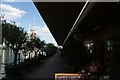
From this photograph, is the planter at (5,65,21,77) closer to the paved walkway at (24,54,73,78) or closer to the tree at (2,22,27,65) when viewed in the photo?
the paved walkway at (24,54,73,78)

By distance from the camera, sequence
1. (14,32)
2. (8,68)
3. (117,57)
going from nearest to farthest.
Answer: (117,57)
(8,68)
(14,32)

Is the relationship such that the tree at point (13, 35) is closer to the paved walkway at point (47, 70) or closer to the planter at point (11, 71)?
the planter at point (11, 71)

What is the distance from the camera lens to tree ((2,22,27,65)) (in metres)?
12.7

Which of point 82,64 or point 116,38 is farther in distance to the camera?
point 82,64

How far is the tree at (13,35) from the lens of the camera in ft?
41.7

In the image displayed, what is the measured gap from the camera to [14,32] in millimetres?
12906

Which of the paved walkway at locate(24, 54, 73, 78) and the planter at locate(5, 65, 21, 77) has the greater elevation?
the planter at locate(5, 65, 21, 77)

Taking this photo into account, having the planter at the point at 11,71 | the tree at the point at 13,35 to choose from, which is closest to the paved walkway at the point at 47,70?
the planter at the point at 11,71

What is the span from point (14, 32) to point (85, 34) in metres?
10.9

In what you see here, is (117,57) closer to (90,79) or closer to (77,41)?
(90,79)

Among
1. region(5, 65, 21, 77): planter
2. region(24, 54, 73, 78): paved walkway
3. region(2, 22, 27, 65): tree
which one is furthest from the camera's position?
region(24, 54, 73, 78): paved walkway

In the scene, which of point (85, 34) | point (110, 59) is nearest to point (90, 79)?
point (110, 59)

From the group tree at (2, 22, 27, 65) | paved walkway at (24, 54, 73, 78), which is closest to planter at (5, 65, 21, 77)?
paved walkway at (24, 54, 73, 78)

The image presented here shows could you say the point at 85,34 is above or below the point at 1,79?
above
